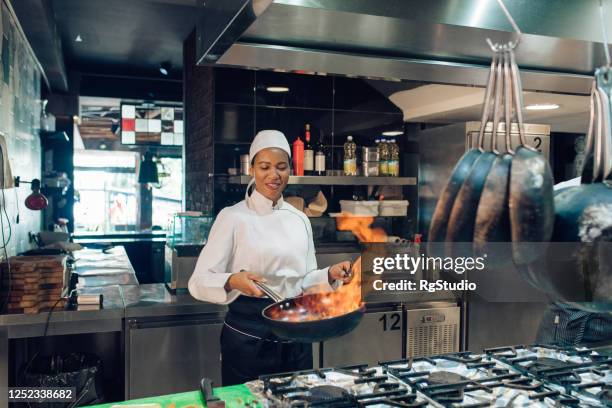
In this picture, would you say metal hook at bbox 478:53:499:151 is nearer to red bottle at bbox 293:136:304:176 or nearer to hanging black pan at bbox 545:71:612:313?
hanging black pan at bbox 545:71:612:313

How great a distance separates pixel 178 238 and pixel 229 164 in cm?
155

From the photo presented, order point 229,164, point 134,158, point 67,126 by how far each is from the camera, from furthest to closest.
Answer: point 134,158, point 67,126, point 229,164

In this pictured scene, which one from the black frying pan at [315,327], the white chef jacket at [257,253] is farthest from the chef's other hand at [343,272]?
the black frying pan at [315,327]

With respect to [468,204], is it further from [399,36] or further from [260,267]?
[260,267]

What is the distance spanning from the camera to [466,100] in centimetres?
440

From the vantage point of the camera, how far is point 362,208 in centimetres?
511

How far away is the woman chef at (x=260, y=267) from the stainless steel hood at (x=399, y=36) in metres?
1.04

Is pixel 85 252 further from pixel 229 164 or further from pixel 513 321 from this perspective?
pixel 513 321

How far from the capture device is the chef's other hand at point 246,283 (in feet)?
6.90

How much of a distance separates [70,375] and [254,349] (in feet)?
3.64

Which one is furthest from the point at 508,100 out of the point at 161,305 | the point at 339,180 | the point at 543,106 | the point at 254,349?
the point at 339,180

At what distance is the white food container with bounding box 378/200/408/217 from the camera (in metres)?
5.20

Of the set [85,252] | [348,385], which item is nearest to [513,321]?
[348,385]

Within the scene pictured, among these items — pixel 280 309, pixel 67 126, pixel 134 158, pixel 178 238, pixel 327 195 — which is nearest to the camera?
pixel 280 309
